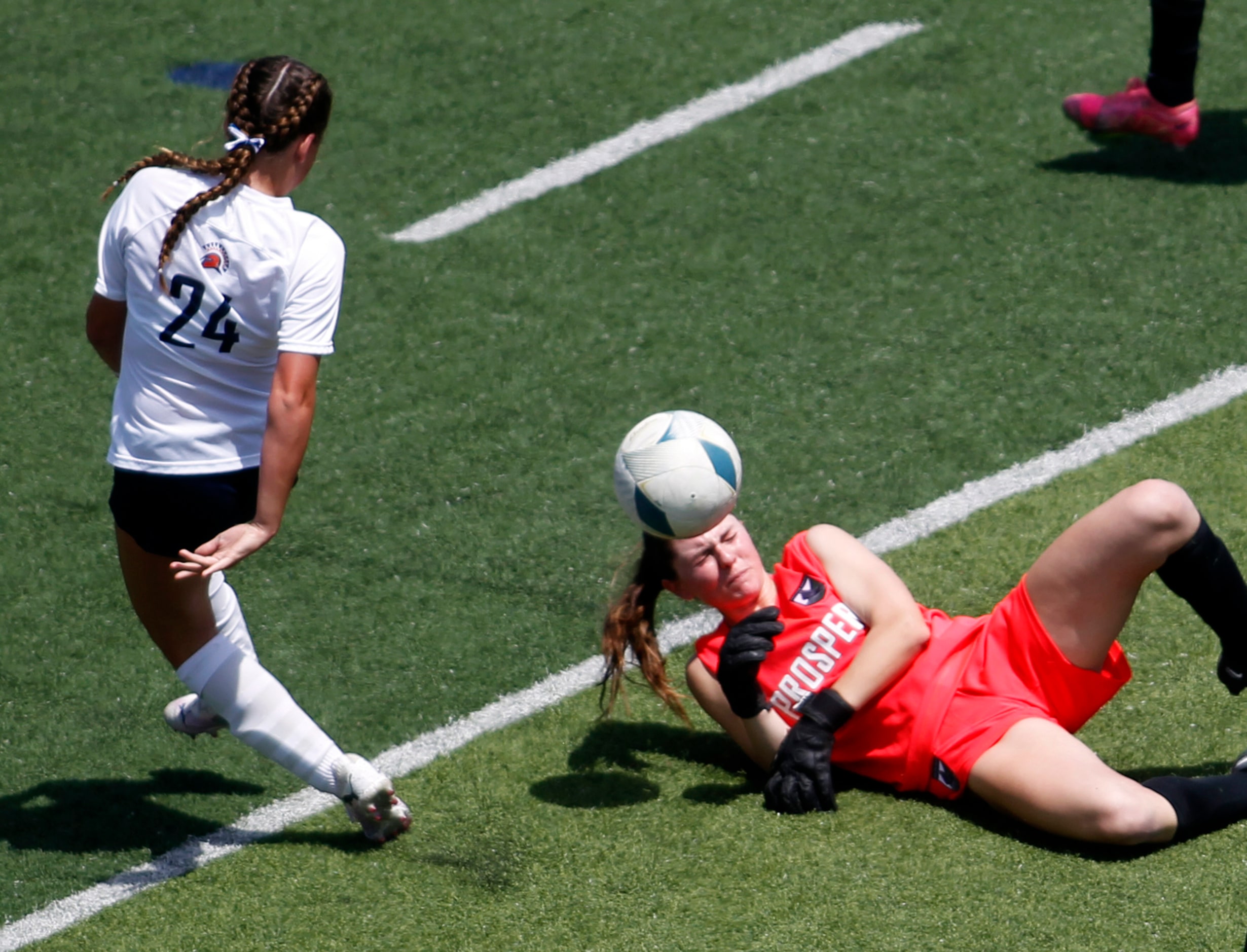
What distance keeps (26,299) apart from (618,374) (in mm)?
2644

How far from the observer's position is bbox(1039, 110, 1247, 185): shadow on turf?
6.89 m

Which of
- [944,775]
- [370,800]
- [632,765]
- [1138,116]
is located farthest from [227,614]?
[1138,116]

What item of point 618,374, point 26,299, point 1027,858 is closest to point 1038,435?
point 618,374

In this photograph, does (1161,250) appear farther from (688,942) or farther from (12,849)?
(12,849)

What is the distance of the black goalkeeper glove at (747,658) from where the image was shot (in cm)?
375

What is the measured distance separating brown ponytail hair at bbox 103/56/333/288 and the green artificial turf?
165cm

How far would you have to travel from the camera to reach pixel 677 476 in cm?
385

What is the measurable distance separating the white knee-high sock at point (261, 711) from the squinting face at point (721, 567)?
0.99 meters

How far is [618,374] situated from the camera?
599 cm

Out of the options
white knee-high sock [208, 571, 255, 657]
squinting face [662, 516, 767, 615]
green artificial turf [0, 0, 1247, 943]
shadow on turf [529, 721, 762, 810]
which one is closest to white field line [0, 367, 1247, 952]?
green artificial turf [0, 0, 1247, 943]

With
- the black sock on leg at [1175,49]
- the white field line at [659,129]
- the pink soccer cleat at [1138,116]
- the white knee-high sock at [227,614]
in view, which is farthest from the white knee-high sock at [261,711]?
the black sock on leg at [1175,49]

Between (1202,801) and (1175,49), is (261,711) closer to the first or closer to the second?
(1202,801)

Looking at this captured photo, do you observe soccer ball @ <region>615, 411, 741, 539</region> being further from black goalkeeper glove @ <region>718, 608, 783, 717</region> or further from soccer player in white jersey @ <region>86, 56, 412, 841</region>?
soccer player in white jersey @ <region>86, 56, 412, 841</region>

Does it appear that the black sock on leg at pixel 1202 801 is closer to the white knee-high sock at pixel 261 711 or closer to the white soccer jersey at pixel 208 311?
the white knee-high sock at pixel 261 711
